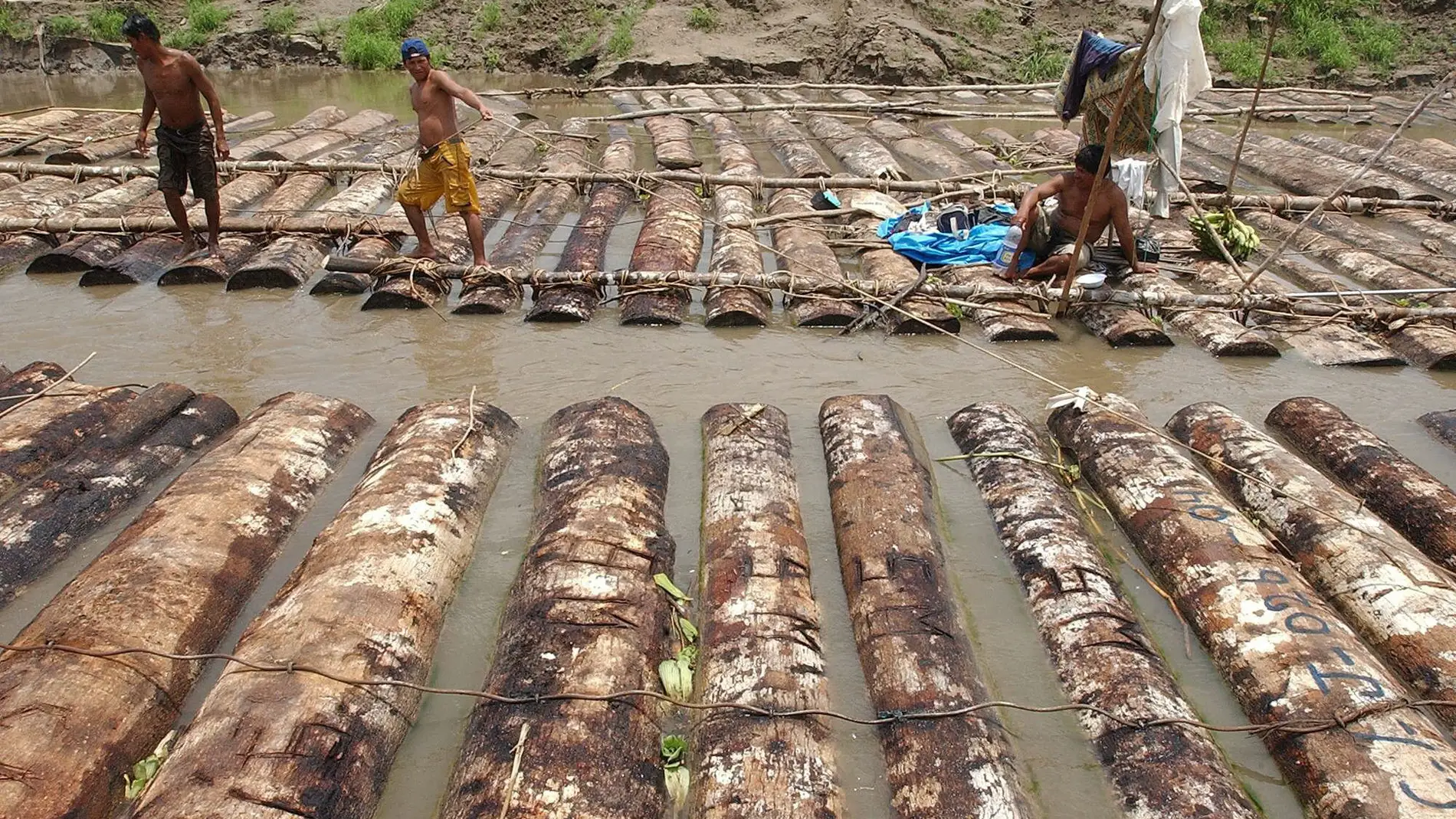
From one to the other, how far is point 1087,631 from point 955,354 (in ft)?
10.1

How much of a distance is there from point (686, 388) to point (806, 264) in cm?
223

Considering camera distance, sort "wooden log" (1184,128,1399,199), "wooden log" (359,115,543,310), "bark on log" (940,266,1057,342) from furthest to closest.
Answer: "wooden log" (1184,128,1399,199) → "wooden log" (359,115,543,310) → "bark on log" (940,266,1057,342)

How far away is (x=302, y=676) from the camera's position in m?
2.89

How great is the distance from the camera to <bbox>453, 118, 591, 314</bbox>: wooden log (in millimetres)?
6820

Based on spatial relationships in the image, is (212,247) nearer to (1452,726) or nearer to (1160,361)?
(1160,361)

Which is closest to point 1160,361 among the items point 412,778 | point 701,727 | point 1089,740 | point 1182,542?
point 1182,542

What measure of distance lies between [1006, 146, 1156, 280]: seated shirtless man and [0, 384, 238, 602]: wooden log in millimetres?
5722

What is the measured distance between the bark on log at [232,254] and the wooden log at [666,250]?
3264 mm

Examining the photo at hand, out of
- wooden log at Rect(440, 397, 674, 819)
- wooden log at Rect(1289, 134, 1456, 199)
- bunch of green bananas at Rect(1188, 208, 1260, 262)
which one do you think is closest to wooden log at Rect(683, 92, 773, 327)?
wooden log at Rect(440, 397, 674, 819)

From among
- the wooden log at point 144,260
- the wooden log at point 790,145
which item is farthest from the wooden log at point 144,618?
the wooden log at point 790,145

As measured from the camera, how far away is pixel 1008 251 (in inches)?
294

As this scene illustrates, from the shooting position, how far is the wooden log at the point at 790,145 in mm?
10844

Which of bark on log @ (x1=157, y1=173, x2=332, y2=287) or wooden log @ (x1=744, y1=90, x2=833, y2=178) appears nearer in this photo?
bark on log @ (x1=157, y1=173, x2=332, y2=287)

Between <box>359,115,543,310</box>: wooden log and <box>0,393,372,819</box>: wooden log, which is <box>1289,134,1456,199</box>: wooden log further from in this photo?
<box>0,393,372,819</box>: wooden log
